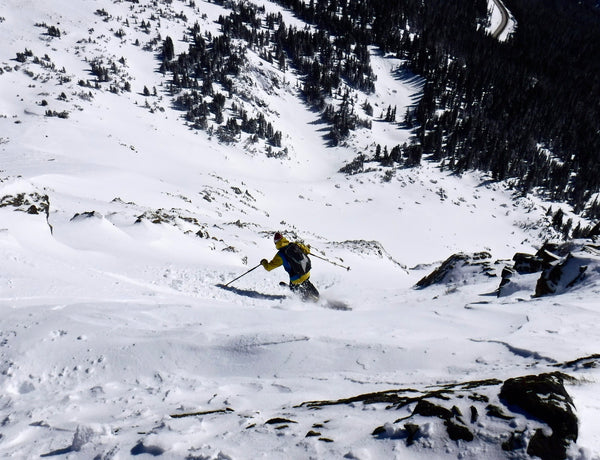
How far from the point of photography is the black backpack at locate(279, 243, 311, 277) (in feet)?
32.7

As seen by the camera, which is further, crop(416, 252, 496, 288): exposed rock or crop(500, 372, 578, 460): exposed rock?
crop(416, 252, 496, 288): exposed rock

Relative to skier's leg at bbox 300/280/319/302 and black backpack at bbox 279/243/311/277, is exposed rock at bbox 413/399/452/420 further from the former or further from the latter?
skier's leg at bbox 300/280/319/302

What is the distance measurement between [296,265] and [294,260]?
16 cm

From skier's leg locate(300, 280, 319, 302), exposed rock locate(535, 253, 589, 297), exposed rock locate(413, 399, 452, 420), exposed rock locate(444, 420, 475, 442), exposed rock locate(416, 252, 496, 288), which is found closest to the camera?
exposed rock locate(444, 420, 475, 442)

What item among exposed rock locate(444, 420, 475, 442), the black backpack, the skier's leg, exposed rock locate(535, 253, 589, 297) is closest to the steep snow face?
exposed rock locate(444, 420, 475, 442)

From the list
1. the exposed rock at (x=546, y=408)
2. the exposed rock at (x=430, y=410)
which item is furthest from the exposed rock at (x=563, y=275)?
the exposed rock at (x=430, y=410)

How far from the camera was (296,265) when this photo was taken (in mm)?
9938

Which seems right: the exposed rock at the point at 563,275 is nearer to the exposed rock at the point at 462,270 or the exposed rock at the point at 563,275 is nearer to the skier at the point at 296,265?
the exposed rock at the point at 462,270

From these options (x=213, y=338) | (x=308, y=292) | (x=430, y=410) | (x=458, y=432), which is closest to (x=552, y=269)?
(x=308, y=292)

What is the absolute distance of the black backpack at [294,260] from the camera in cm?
998

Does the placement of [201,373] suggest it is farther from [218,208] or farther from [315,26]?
[315,26]

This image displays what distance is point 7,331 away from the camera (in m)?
5.59

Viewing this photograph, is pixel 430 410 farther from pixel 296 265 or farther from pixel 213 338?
pixel 296 265

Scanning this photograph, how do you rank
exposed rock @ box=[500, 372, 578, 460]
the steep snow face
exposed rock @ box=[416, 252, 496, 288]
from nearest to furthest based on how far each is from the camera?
exposed rock @ box=[500, 372, 578, 460] → the steep snow face → exposed rock @ box=[416, 252, 496, 288]
